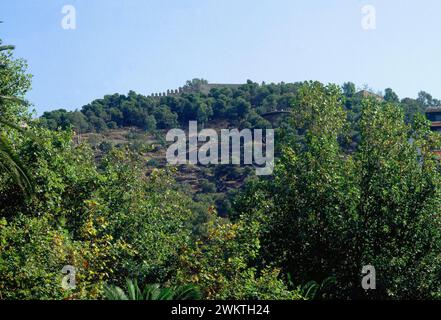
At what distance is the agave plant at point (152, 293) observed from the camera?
1487 cm

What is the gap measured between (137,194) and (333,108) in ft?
25.3

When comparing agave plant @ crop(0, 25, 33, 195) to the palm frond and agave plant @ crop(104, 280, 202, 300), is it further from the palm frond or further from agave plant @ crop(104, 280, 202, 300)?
agave plant @ crop(104, 280, 202, 300)

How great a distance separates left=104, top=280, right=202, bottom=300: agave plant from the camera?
1487 cm

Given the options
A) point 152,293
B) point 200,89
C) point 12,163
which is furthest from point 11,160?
point 200,89

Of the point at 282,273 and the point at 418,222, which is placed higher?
the point at 418,222

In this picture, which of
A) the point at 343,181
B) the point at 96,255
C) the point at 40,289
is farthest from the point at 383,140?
the point at 40,289

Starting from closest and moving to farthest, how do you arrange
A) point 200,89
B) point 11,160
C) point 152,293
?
point 11,160, point 152,293, point 200,89

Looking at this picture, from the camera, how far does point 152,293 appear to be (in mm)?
15383

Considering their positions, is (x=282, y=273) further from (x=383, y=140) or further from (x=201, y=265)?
(x=383, y=140)

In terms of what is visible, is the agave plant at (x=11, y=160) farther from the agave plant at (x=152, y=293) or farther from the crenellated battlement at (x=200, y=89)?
the crenellated battlement at (x=200, y=89)

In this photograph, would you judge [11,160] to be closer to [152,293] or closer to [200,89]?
[152,293]

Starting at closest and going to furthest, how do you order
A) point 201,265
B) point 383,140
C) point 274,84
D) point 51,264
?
point 51,264, point 201,265, point 383,140, point 274,84

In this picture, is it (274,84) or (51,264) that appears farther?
(274,84)
